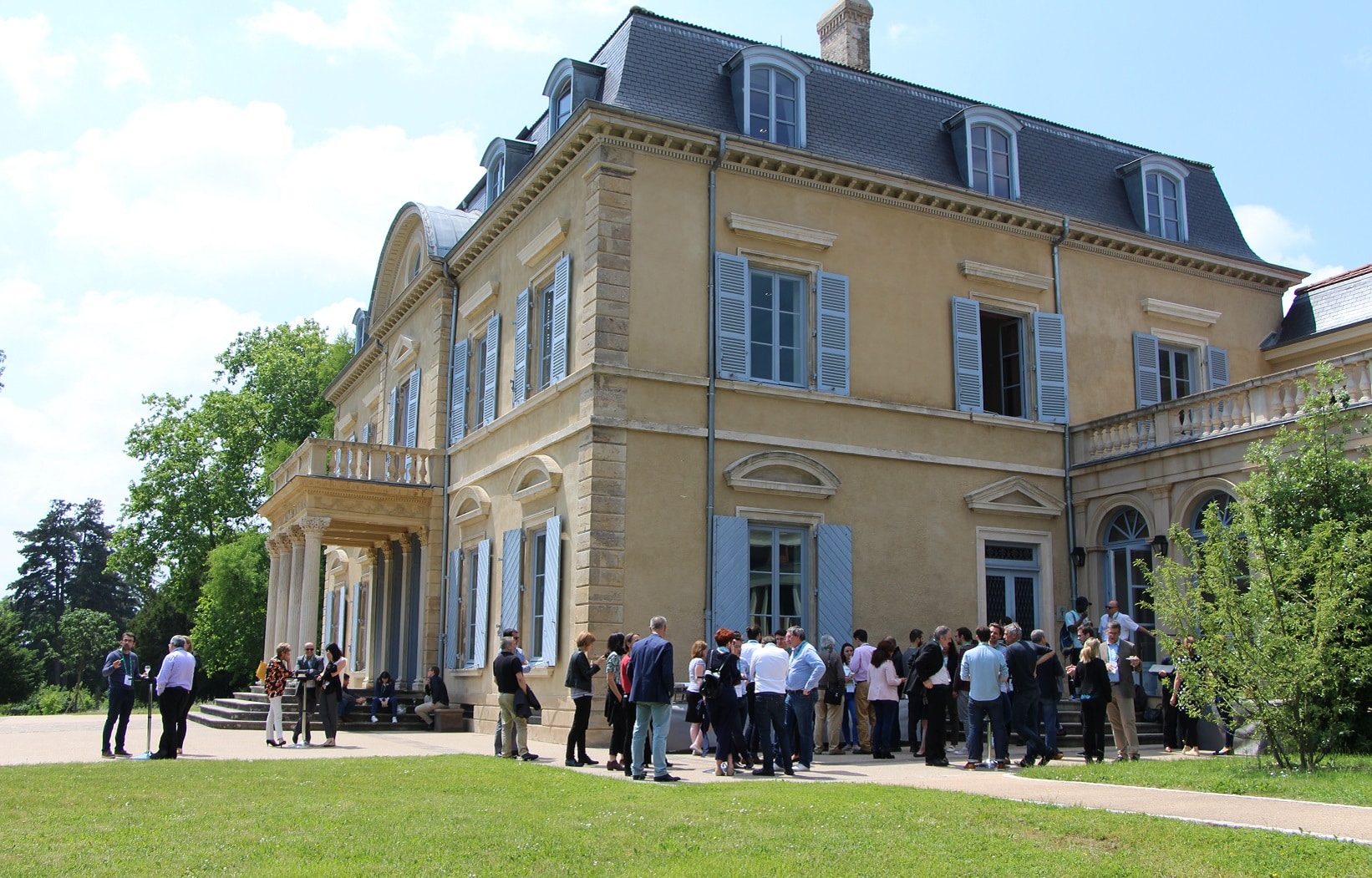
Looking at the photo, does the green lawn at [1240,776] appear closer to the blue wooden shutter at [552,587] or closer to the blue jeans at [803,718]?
the blue jeans at [803,718]

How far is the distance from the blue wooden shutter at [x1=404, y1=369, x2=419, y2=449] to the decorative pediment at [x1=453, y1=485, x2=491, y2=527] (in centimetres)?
293

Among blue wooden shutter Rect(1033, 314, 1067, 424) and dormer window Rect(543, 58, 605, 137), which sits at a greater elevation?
dormer window Rect(543, 58, 605, 137)

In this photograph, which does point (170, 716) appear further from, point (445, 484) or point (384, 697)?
point (445, 484)

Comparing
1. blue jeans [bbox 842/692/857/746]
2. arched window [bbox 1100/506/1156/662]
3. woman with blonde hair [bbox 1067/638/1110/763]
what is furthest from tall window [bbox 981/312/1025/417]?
woman with blonde hair [bbox 1067/638/1110/763]

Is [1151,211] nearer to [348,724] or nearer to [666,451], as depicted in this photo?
[666,451]

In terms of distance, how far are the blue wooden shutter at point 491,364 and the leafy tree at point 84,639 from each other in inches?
2300

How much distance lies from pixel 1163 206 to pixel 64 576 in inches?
3240

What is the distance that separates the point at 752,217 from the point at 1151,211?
8.64 metres

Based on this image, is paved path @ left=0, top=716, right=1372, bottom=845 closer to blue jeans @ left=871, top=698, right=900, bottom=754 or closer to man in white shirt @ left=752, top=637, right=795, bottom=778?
blue jeans @ left=871, top=698, right=900, bottom=754

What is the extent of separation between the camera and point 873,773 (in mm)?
12453

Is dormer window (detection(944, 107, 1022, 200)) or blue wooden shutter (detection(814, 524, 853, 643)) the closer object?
blue wooden shutter (detection(814, 524, 853, 643))

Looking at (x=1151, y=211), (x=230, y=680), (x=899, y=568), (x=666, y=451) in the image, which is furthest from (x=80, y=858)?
(x=230, y=680)

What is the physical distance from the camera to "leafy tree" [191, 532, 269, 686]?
3994 cm

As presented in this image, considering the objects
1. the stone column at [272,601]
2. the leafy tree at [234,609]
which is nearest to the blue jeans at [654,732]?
the stone column at [272,601]
